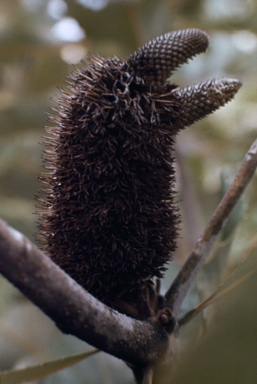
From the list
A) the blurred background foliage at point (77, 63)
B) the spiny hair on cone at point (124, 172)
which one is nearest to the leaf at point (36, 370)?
the spiny hair on cone at point (124, 172)

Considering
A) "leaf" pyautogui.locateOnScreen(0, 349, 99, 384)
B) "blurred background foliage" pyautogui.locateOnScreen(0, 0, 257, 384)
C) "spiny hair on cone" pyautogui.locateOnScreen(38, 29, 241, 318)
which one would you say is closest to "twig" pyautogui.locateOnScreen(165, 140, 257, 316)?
"spiny hair on cone" pyautogui.locateOnScreen(38, 29, 241, 318)

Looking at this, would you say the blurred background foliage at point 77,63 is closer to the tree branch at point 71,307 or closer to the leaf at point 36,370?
the leaf at point 36,370

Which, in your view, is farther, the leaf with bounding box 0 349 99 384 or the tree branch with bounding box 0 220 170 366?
the leaf with bounding box 0 349 99 384

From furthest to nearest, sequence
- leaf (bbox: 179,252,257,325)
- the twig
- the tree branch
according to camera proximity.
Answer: the twig < leaf (bbox: 179,252,257,325) < the tree branch

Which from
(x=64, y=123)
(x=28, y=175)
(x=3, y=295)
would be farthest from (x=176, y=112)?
(x=28, y=175)

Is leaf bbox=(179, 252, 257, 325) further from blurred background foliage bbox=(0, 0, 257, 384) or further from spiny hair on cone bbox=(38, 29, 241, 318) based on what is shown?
blurred background foliage bbox=(0, 0, 257, 384)

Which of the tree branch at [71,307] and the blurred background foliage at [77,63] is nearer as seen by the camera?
the tree branch at [71,307]

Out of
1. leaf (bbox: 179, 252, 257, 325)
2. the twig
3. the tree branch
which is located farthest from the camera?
the twig

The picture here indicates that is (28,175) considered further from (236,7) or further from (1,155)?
(236,7)
